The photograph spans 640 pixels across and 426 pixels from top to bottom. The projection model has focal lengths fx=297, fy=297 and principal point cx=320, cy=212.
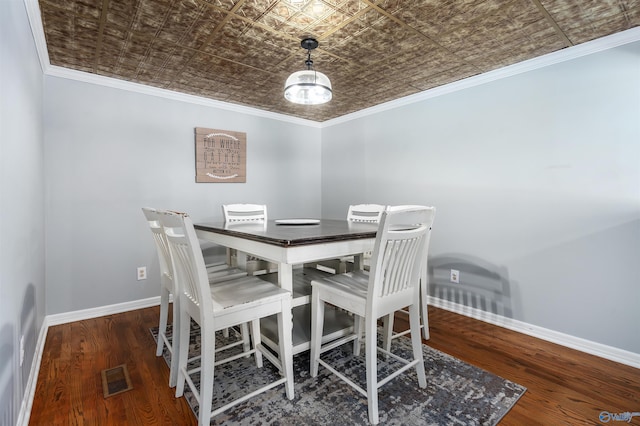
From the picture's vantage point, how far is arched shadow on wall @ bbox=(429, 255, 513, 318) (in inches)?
98.5

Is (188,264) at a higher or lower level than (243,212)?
lower

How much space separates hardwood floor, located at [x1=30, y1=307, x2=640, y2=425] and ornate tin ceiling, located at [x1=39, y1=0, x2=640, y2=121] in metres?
2.13

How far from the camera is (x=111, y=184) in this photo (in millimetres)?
2717

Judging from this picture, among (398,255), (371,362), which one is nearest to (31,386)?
(371,362)

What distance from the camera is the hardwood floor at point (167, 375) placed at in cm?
144

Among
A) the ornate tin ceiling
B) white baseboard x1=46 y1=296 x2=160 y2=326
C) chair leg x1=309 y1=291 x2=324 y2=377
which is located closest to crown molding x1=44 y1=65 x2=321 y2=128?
the ornate tin ceiling

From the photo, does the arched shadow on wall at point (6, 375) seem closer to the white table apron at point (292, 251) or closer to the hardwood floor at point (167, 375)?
the hardwood floor at point (167, 375)

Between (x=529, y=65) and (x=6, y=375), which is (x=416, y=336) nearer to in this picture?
(x=6, y=375)

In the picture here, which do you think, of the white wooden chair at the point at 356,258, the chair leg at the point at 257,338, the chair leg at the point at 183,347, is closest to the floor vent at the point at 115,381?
the chair leg at the point at 183,347

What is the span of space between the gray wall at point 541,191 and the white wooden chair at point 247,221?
1.60 metres

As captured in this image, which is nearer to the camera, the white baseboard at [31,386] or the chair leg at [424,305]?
the white baseboard at [31,386]

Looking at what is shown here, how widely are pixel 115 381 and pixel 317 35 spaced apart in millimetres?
2465

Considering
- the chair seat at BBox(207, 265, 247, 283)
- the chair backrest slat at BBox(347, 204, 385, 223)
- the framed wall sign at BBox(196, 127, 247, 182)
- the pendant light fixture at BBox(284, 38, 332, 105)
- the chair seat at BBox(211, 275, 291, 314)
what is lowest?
the chair seat at BBox(211, 275, 291, 314)

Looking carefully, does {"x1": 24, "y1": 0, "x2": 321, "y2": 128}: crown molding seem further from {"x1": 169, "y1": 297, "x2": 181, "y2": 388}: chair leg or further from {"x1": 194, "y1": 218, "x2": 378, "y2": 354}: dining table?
{"x1": 169, "y1": 297, "x2": 181, "y2": 388}: chair leg
